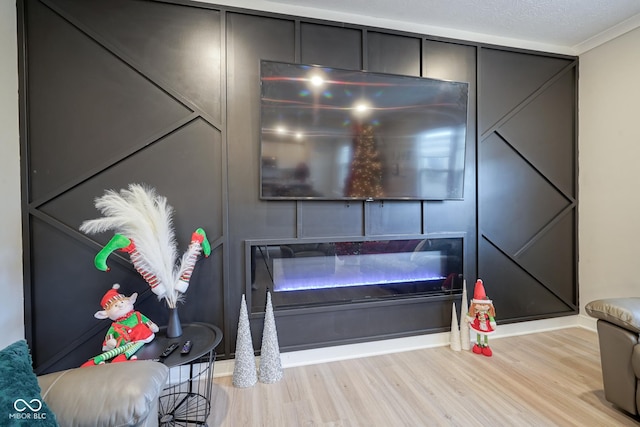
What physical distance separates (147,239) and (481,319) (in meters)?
2.46

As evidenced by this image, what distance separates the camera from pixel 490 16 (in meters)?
2.32

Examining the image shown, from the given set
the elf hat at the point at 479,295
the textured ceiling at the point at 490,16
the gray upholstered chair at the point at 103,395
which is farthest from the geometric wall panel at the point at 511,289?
the gray upholstered chair at the point at 103,395

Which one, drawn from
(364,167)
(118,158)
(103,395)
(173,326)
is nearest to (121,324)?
(173,326)

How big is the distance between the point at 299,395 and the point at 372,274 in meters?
1.03

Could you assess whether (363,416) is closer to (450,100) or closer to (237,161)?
(237,161)

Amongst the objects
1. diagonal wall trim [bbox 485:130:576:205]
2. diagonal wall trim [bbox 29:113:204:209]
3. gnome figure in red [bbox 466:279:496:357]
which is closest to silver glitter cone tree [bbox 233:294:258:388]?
diagonal wall trim [bbox 29:113:204:209]

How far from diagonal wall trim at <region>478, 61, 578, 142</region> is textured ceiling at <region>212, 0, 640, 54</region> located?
0.82 ft

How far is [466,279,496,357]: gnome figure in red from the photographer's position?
7.57 ft

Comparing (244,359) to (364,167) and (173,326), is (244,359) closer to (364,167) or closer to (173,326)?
(173,326)

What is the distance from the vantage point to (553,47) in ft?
9.10

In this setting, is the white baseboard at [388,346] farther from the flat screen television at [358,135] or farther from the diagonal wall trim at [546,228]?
the flat screen television at [358,135]

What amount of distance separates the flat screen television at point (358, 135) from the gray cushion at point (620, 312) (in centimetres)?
114

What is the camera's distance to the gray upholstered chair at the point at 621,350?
5.09 feet

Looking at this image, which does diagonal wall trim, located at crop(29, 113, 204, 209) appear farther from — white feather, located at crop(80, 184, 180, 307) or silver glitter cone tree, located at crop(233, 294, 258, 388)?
silver glitter cone tree, located at crop(233, 294, 258, 388)
